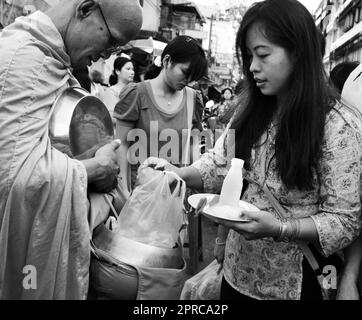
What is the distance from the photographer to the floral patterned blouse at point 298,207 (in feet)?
5.01

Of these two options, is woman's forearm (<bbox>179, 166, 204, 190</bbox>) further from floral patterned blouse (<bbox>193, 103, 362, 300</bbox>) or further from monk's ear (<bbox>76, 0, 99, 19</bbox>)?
monk's ear (<bbox>76, 0, 99, 19</bbox>)

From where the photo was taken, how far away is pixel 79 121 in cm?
179

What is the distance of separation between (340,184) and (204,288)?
0.90 m

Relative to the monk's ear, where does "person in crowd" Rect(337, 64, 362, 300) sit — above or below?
below

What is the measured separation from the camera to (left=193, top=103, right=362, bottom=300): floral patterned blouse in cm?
153

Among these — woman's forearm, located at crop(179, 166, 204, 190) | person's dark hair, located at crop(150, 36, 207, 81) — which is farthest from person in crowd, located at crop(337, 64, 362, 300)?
person's dark hair, located at crop(150, 36, 207, 81)

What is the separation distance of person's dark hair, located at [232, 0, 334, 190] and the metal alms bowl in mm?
763

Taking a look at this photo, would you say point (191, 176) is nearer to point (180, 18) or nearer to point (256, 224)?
point (256, 224)

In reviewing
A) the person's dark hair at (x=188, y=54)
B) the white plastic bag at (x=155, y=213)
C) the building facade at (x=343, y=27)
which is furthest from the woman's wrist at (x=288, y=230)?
the building facade at (x=343, y=27)

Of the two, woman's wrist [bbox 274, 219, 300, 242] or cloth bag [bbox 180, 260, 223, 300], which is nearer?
woman's wrist [bbox 274, 219, 300, 242]

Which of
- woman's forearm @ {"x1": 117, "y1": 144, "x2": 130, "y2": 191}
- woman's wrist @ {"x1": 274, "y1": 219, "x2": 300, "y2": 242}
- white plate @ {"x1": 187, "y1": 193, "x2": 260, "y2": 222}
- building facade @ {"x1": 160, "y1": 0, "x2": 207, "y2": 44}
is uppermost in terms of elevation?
building facade @ {"x1": 160, "y1": 0, "x2": 207, "y2": 44}

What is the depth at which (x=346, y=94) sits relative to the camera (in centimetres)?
181

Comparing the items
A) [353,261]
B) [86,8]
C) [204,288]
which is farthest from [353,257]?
[86,8]
